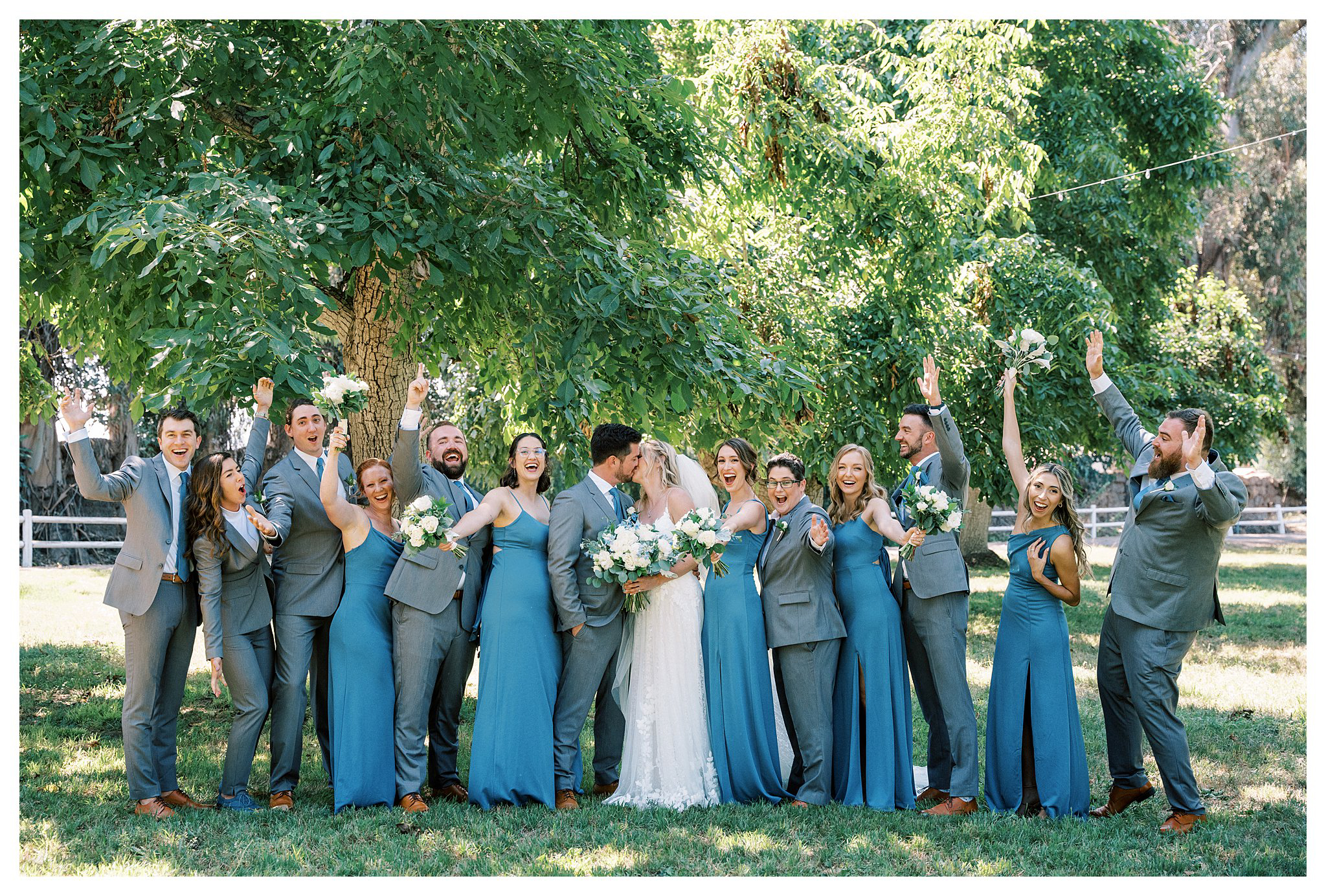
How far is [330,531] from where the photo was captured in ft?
20.5

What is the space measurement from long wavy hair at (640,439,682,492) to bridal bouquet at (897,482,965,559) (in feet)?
4.59

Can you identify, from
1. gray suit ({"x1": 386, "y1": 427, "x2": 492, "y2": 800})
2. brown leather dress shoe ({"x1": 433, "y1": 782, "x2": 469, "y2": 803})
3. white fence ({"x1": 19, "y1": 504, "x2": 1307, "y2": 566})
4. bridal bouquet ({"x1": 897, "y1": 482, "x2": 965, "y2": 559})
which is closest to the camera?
bridal bouquet ({"x1": 897, "y1": 482, "x2": 965, "y2": 559})

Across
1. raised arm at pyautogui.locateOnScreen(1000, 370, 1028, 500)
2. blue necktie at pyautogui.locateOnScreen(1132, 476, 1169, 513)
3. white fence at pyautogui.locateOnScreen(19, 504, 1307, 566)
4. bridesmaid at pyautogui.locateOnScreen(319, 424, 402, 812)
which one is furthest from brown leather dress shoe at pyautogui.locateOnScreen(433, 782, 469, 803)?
blue necktie at pyautogui.locateOnScreen(1132, 476, 1169, 513)

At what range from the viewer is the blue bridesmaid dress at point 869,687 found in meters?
6.20

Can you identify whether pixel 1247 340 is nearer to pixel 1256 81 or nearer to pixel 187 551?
pixel 1256 81

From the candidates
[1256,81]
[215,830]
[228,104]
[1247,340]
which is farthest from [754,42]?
[1256,81]

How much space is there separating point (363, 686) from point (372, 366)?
3198 millimetres

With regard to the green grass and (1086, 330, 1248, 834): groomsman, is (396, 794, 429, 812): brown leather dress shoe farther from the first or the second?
(1086, 330, 1248, 834): groomsman

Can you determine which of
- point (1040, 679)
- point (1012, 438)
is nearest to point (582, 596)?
point (1040, 679)

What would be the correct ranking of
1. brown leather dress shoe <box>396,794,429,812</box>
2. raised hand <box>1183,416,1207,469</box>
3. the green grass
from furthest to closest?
brown leather dress shoe <box>396,794,429,812</box> → raised hand <box>1183,416,1207,469</box> → the green grass

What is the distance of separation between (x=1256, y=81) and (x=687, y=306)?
24213 mm

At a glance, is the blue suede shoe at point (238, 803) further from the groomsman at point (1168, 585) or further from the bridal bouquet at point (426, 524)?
the groomsman at point (1168, 585)

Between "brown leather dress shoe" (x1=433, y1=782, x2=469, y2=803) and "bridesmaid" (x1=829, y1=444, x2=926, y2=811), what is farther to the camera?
"brown leather dress shoe" (x1=433, y1=782, x2=469, y2=803)

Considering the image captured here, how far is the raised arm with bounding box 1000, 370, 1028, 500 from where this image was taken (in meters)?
6.44
